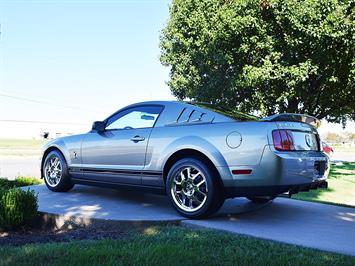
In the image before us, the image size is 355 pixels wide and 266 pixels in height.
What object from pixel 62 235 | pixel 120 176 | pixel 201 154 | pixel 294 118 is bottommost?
pixel 62 235

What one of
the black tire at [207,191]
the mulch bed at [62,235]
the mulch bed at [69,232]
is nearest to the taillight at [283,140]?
the black tire at [207,191]

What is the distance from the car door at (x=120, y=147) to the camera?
6078mm

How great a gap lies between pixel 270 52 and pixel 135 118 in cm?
912

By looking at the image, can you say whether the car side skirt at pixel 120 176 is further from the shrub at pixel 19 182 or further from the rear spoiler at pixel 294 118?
the shrub at pixel 19 182

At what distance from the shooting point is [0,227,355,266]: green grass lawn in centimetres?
362

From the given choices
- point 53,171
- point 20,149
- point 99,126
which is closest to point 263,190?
point 99,126

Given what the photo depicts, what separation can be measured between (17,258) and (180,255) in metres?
1.39

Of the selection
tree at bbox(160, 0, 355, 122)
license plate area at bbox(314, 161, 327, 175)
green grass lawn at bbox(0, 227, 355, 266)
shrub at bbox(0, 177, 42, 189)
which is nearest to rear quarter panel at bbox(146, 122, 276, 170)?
license plate area at bbox(314, 161, 327, 175)

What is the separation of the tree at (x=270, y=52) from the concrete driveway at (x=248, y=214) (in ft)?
25.0

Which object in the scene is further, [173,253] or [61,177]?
[61,177]

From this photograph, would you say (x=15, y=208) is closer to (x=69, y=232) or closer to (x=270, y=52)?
(x=69, y=232)

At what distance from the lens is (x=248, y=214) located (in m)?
5.95

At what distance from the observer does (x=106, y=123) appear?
6777 mm

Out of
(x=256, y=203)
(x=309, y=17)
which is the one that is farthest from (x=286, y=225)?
(x=309, y=17)
